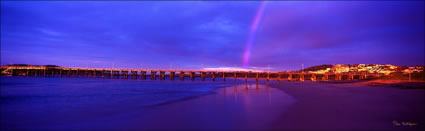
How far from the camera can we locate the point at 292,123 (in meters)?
5.80

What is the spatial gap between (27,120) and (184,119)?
5.60 meters

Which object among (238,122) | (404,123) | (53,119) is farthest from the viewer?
(53,119)

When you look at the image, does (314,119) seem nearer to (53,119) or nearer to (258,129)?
(258,129)

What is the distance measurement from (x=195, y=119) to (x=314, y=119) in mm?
3853

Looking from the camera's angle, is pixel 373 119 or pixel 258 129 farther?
pixel 373 119

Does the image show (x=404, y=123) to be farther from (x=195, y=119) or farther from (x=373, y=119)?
(x=195, y=119)

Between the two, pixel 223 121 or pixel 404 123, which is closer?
pixel 404 123

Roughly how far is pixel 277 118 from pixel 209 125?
7.95 ft

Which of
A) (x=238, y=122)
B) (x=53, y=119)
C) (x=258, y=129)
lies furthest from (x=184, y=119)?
(x=53, y=119)

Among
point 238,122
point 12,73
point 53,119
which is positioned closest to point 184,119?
point 238,122

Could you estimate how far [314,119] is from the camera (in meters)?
6.24

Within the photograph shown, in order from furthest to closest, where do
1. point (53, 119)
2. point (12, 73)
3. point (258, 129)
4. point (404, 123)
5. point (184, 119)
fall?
point (12, 73) → point (53, 119) → point (184, 119) → point (404, 123) → point (258, 129)

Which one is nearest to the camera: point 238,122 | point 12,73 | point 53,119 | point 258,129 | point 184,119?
point 258,129

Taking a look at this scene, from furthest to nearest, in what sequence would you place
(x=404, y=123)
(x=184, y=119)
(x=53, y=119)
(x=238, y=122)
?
1. (x=53, y=119)
2. (x=184, y=119)
3. (x=238, y=122)
4. (x=404, y=123)
